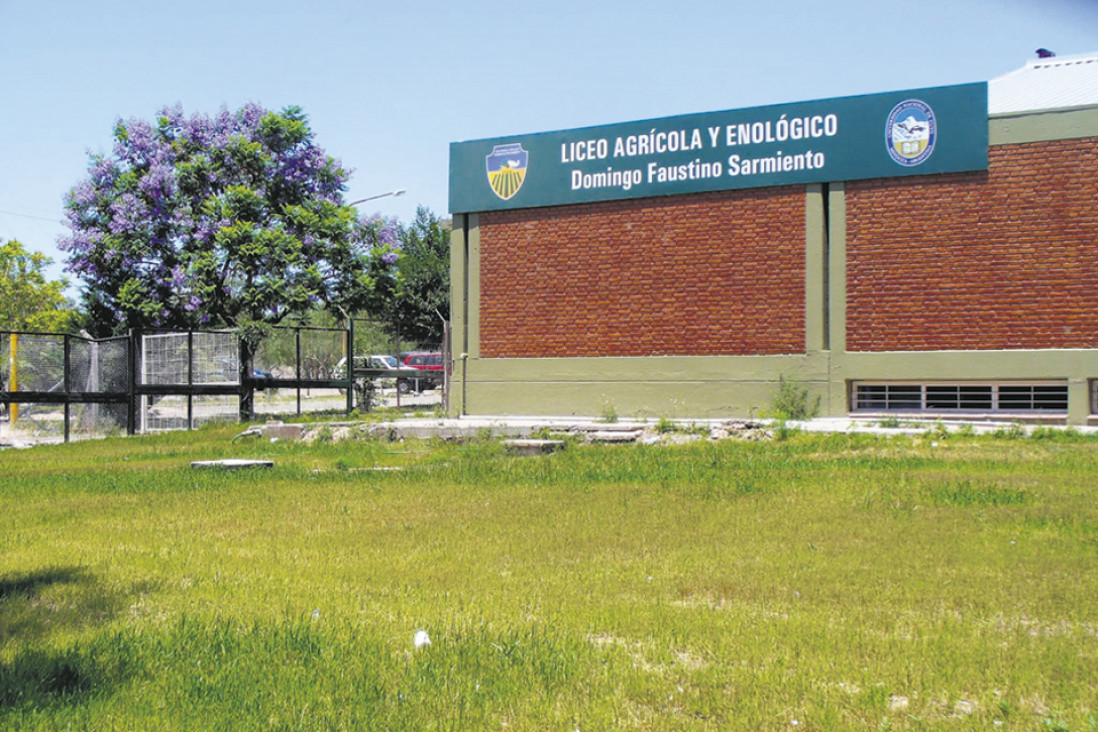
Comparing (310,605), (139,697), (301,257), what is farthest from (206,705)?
(301,257)

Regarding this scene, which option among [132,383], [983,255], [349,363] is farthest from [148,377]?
[983,255]

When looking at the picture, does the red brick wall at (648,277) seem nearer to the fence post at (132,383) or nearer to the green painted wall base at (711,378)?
the green painted wall base at (711,378)

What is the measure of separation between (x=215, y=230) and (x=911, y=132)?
1935 centimetres

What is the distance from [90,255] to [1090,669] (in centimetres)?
3006

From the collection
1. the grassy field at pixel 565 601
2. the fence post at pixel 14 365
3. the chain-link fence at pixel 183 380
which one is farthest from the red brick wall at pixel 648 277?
the fence post at pixel 14 365

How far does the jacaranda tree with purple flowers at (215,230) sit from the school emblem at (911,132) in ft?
52.5

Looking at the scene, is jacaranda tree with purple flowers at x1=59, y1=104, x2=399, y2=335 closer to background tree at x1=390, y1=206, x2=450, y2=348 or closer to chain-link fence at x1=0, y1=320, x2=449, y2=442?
chain-link fence at x1=0, y1=320, x2=449, y2=442

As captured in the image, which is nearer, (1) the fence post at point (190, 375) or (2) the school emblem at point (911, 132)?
(2) the school emblem at point (911, 132)

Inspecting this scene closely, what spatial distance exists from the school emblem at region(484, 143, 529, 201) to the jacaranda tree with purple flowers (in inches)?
332

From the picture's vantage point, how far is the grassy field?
15.6 ft

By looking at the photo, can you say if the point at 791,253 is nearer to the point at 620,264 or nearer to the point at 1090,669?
the point at 620,264

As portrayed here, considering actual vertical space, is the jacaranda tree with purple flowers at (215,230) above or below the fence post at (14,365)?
above

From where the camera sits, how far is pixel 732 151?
21.2 m

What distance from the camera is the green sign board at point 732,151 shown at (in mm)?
19625
